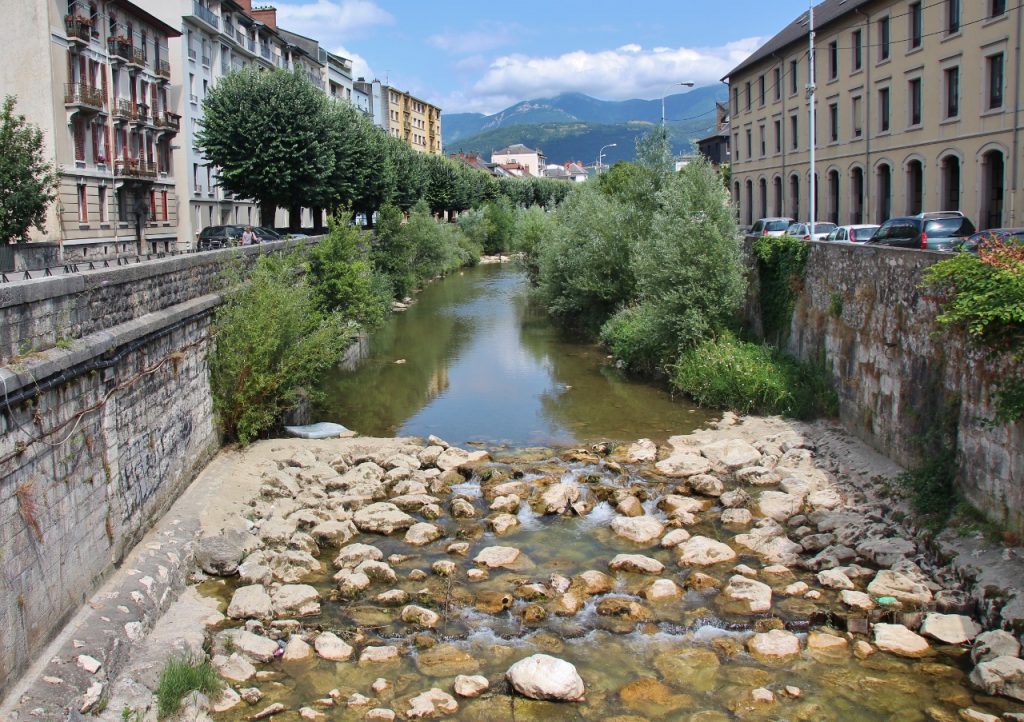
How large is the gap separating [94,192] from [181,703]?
3166 cm

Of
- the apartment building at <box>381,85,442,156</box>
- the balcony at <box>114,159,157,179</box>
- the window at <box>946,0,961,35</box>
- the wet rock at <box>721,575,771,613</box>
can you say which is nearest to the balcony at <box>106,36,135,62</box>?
the balcony at <box>114,159,157,179</box>

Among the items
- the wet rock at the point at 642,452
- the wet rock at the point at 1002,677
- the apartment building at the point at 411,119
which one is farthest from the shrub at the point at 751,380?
the apartment building at the point at 411,119

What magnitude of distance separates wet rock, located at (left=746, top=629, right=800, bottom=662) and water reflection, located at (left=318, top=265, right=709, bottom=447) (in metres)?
9.59

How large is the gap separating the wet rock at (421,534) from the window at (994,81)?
87.3ft

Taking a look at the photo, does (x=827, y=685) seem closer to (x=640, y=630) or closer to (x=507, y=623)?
(x=640, y=630)

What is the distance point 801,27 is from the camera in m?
48.6

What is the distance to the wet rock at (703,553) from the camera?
13109 mm

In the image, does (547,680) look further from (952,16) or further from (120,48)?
(120,48)

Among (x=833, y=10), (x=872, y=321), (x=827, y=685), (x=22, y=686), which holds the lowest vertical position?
(x=827, y=685)

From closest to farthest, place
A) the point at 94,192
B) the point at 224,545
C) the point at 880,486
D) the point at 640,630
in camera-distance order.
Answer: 1. the point at 640,630
2. the point at 224,545
3. the point at 880,486
4. the point at 94,192

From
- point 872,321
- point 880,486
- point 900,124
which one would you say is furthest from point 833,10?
point 880,486

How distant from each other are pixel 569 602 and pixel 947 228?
1638cm

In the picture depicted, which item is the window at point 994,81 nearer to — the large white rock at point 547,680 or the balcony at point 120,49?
the large white rock at point 547,680

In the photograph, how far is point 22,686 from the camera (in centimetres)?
849
